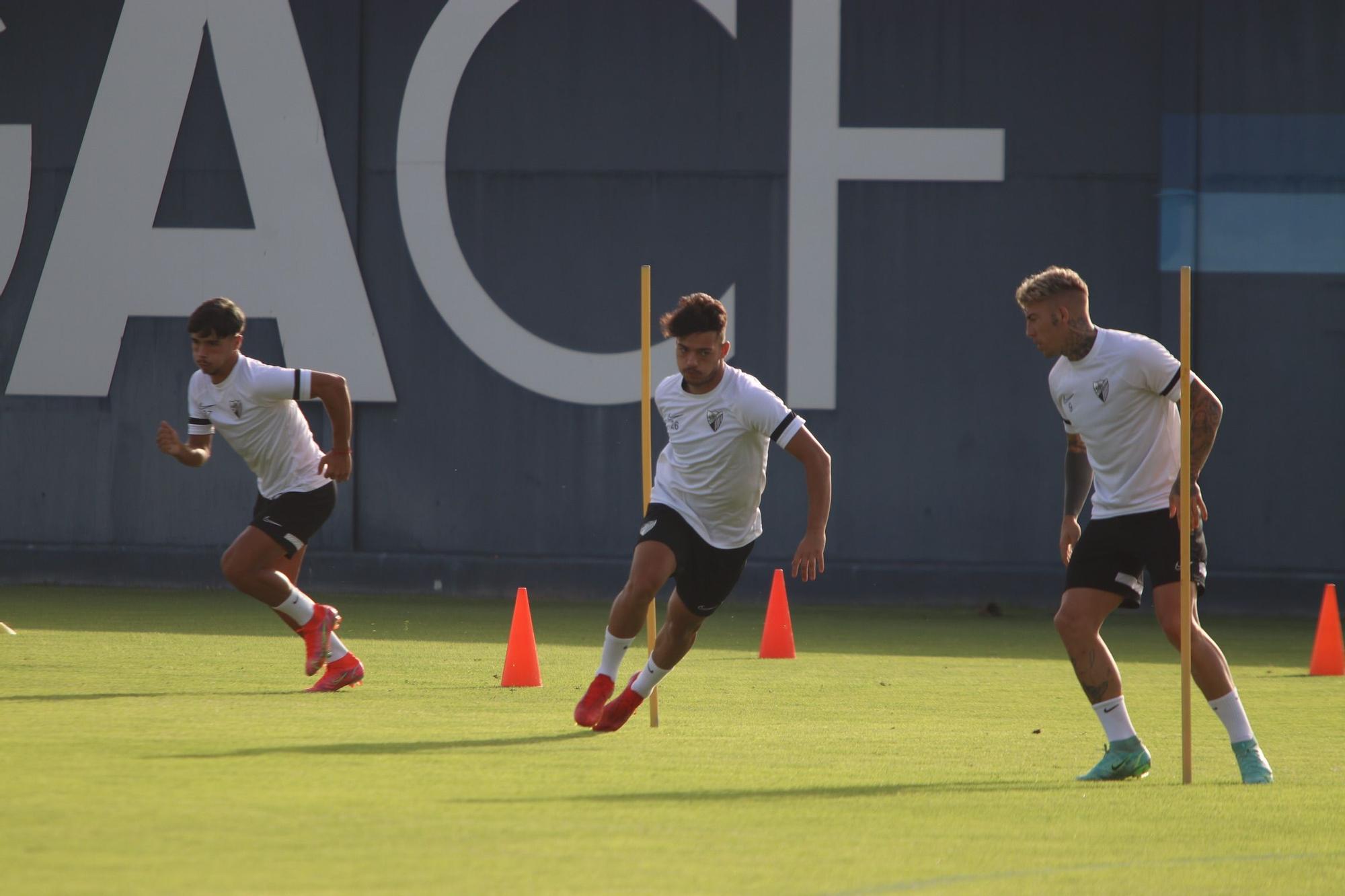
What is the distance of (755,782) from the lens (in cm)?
632

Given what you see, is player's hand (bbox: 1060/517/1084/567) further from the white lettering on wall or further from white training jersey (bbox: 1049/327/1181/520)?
the white lettering on wall

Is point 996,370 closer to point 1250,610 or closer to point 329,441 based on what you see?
point 1250,610

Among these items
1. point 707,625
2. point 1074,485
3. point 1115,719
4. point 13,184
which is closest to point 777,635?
point 707,625

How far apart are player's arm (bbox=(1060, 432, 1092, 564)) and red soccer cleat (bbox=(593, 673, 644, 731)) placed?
6.55 ft

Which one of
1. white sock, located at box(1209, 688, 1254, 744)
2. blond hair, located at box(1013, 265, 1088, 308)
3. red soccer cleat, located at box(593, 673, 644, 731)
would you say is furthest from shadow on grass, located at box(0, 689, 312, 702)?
white sock, located at box(1209, 688, 1254, 744)

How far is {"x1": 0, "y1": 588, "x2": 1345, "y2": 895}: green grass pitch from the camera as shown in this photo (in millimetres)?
4664

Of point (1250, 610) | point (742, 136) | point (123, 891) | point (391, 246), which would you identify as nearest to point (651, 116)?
point (742, 136)

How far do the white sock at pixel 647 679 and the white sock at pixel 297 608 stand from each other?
248 cm

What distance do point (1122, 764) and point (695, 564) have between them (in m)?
2.03

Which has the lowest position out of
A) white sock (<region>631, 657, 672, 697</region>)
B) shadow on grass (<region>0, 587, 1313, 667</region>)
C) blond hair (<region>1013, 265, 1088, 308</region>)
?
shadow on grass (<region>0, 587, 1313, 667</region>)

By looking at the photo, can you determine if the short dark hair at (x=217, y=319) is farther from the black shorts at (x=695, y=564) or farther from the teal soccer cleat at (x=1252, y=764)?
the teal soccer cleat at (x=1252, y=764)

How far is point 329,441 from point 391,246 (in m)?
2.06

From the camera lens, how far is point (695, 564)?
7.55 metres

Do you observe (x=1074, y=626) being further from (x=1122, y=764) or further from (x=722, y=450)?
(x=722, y=450)
